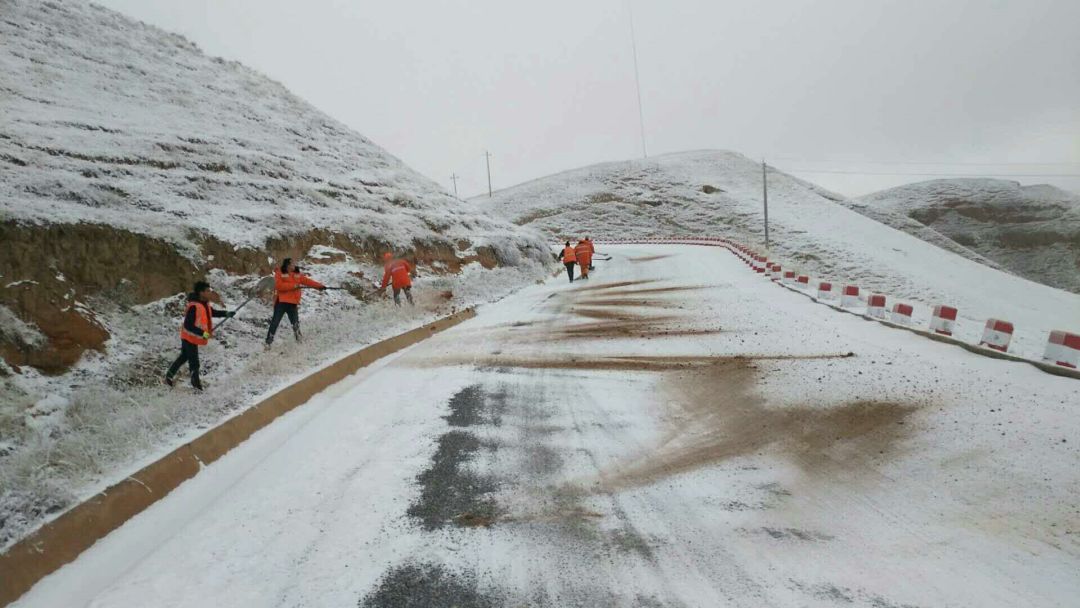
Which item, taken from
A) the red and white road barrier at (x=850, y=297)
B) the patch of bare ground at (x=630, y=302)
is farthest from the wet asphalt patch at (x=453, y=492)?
the red and white road barrier at (x=850, y=297)

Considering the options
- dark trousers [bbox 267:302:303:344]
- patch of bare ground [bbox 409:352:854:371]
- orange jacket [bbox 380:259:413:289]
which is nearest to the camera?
patch of bare ground [bbox 409:352:854:371]

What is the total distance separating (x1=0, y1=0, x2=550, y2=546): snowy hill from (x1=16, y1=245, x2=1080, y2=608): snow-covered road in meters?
1.47

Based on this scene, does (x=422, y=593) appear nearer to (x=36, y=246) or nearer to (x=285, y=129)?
(x=36, y=246)

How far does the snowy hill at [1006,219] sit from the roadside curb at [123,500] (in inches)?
3878

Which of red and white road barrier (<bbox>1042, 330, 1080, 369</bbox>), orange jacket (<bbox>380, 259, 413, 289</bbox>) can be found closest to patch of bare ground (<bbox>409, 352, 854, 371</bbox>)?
red and white road barrier (<bbox>1042, 330, 1080, 369</bbox>)

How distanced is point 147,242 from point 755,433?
11.6 m

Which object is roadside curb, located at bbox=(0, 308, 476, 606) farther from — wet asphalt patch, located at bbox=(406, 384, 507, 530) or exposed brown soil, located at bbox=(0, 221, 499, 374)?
exposed brown soil, located at bbox=(0, 221, 499, 374)

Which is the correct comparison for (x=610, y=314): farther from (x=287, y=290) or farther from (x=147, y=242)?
(x=147, y=242)

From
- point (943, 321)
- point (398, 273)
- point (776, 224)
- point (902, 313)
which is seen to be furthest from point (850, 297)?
point (776, 224)

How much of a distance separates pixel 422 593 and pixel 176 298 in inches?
392

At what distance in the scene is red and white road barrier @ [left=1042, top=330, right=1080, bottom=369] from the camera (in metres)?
6.87

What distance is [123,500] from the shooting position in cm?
471

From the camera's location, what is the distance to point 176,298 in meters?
10.8

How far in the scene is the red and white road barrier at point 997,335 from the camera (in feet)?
25.9
